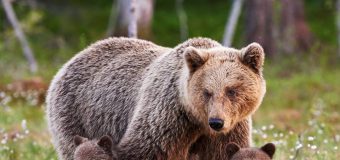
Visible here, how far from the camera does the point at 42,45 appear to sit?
1006 inches

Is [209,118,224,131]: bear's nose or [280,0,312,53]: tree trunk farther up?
[280,0,312,53]: tree trunk

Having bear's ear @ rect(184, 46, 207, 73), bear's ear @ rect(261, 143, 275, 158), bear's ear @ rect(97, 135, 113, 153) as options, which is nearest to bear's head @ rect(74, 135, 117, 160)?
bear's ear @ rect(97, 135, 113, 153)

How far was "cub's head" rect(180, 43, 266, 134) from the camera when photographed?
6.06m

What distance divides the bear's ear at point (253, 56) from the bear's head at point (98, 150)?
4.08ft

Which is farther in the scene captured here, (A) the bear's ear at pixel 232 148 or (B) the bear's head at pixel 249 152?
(A) the bear's ear at pixel 232 148

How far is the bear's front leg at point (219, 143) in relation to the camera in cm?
668

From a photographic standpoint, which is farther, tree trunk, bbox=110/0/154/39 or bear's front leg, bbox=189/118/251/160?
tree trunk, bbox=110/0/154/39

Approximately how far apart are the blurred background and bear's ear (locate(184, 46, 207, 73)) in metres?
1.32

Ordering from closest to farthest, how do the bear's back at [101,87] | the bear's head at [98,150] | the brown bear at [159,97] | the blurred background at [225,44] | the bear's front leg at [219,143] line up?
the brown bear at [159,97] → the bear's head at [98,150] → the bear's front leg at [219,143] → the bear's back at [101,87] → the blurred background at [225,44]

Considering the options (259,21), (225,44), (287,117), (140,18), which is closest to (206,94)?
(287,117)

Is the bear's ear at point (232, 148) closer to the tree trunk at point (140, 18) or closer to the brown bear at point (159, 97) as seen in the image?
the brown bear at point (159, 97)

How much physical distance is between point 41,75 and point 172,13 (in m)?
15.4

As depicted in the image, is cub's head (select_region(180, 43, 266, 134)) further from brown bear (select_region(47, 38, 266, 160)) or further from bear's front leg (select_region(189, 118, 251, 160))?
bear's front leg (select_region(189, 118, 251, 160))

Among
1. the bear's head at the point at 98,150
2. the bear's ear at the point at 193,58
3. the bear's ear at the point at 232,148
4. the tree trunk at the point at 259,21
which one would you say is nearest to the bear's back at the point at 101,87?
the bear's head at the point at 98,150
